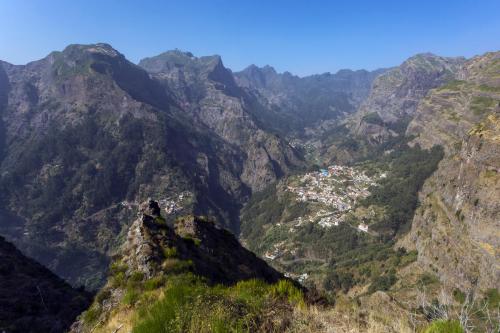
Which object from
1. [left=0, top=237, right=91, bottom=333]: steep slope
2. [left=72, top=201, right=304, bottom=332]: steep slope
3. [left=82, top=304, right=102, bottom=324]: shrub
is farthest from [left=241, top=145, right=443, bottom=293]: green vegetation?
[left=82, top=304, right=102, bottom=324]: shrub

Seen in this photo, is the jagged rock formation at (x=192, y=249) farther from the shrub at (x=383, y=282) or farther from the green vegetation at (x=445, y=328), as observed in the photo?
the shrub at (x=383, y=282)

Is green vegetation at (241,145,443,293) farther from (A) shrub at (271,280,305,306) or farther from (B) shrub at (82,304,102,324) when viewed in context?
(A) shrub at (271,280,305,306)

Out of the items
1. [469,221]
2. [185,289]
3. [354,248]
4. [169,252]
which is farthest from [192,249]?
[354,248]

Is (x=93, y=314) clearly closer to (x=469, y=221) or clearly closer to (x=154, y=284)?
(x=154, y=284)

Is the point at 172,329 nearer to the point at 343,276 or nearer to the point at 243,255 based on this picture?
the point at 243,255

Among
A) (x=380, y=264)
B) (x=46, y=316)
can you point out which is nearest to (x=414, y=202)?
(x=380, y=264)
